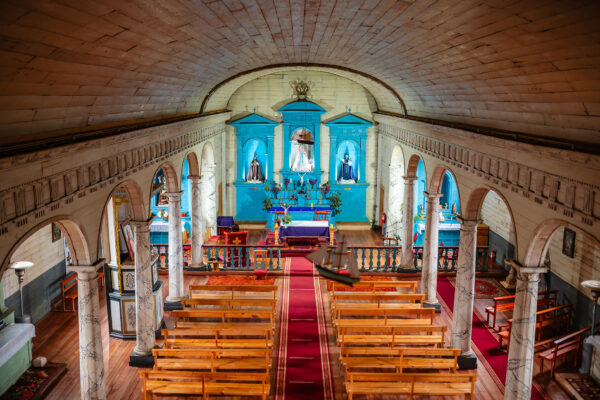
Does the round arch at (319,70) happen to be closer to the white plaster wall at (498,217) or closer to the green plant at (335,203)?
the green plant at (335,203)

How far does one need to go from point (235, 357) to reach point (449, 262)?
426 inches

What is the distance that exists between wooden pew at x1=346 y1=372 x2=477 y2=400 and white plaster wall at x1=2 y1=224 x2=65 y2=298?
28.9 ft

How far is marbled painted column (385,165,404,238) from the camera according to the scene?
2064cm

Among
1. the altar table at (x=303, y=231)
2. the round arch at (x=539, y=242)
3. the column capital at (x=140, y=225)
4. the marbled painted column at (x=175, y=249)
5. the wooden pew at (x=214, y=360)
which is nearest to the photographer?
the round arch at (x=539, y=242)

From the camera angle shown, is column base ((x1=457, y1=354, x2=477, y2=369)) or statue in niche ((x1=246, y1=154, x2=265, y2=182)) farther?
statue in niche ((x1=246, y1=154, x2=265, y2=182))

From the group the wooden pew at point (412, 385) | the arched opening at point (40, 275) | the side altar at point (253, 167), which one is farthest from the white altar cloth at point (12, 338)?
the side altar at point (253, 167)

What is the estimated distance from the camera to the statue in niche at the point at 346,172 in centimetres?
2369

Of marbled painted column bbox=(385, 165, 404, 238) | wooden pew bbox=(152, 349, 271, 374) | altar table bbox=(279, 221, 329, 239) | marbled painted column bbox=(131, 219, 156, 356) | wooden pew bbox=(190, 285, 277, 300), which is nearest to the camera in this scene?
wooden pew bbox=(152, 349, 271, 374)

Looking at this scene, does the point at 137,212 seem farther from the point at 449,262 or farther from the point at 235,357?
the point at 449,262

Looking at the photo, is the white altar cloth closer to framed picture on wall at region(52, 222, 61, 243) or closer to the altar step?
framed picture on wall at region(52, 222, 61, 243)

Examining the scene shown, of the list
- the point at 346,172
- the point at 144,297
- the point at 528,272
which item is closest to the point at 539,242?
the point at 528,272

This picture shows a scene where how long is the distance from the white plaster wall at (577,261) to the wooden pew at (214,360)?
785cm

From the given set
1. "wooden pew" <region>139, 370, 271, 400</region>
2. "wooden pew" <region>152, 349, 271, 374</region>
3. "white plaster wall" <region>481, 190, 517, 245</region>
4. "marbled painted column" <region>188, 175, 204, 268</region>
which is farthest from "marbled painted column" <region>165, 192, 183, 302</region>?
"white plaster wall" <region>481, 190, 517, 245</region>

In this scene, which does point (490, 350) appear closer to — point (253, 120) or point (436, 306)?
point (436, 306)
